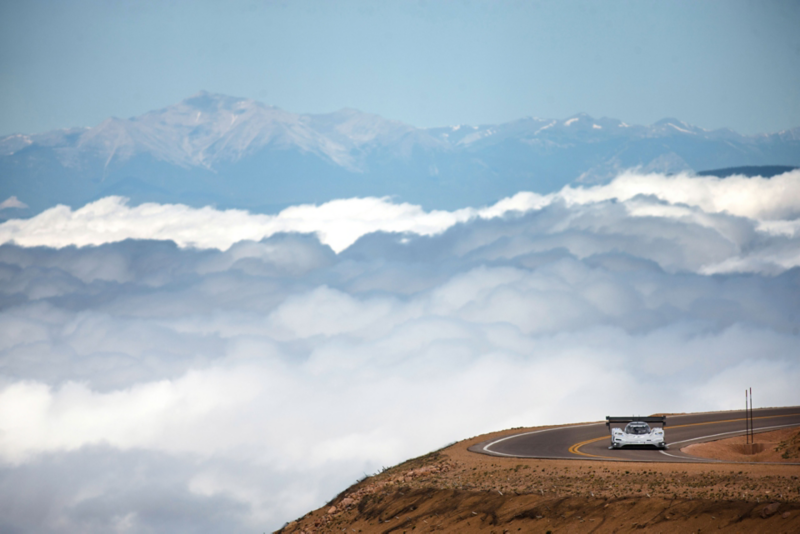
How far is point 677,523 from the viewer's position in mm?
Answer: 23953

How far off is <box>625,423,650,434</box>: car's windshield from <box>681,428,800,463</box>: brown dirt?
245cm

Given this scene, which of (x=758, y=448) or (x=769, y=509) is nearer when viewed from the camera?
(x=769, y=509)

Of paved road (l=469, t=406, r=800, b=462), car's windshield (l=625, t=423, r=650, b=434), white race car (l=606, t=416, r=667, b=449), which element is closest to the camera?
paved road (l=469, t=406, r=800, b=462)

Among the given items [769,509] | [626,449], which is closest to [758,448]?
[626,449]

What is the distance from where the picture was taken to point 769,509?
22.5 m

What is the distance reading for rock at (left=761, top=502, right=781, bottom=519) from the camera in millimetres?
22386

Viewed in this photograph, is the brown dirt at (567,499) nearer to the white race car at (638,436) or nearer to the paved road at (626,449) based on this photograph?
the paved road at (626,449)

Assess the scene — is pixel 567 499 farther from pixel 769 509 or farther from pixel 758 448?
pixel 758 448

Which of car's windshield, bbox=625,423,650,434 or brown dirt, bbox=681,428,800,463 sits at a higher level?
car's windshield, bbox=625,423,650,434

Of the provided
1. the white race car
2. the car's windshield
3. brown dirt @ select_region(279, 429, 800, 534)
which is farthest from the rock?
the car's windshield

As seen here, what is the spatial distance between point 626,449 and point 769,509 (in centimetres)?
2102

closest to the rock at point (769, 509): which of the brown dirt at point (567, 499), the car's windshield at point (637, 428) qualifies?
the brown dirt at point (567, 499)

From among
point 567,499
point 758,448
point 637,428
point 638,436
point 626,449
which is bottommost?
point 567,499

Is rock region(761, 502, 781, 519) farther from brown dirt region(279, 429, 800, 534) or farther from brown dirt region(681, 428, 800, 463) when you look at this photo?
brown dirt region(681, 428, 800, 463)
